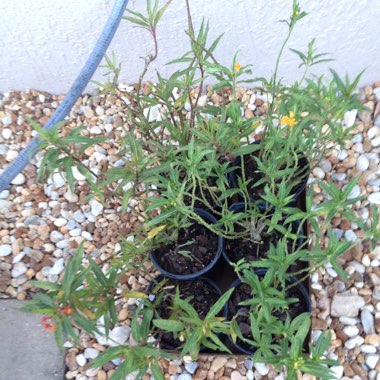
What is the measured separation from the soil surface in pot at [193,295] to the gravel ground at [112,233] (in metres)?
0.14

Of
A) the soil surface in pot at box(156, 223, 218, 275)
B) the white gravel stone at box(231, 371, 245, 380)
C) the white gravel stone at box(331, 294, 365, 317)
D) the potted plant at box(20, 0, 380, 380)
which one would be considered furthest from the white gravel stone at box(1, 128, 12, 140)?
the white gravel stone at box(331, 294, 365, 317)

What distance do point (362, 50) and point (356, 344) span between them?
45.7 inches

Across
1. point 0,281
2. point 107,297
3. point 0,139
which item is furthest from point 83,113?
point 107,297

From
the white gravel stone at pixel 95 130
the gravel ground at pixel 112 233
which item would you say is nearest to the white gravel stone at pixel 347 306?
the gravel ground at pixel 112 233

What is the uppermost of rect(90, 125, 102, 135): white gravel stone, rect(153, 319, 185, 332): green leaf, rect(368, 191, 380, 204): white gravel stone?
rect(90, 125, 102, 135): white gravel stone

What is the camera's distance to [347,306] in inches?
67.4

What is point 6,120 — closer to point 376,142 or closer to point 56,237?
point 56,237

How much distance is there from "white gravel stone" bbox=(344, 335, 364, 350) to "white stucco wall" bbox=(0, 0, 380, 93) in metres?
1.10

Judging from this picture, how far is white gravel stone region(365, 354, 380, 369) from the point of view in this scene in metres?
1.62

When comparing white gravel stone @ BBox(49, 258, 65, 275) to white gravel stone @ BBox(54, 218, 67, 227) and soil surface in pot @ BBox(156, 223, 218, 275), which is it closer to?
white gravel stone @ BBox(54, 218, 67, 227)

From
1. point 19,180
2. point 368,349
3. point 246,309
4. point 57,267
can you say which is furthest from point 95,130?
point 368,349

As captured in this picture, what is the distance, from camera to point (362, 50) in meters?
2.05

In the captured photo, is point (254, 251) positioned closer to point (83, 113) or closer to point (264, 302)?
point (264, 302)

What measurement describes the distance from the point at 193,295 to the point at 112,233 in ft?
1.49
